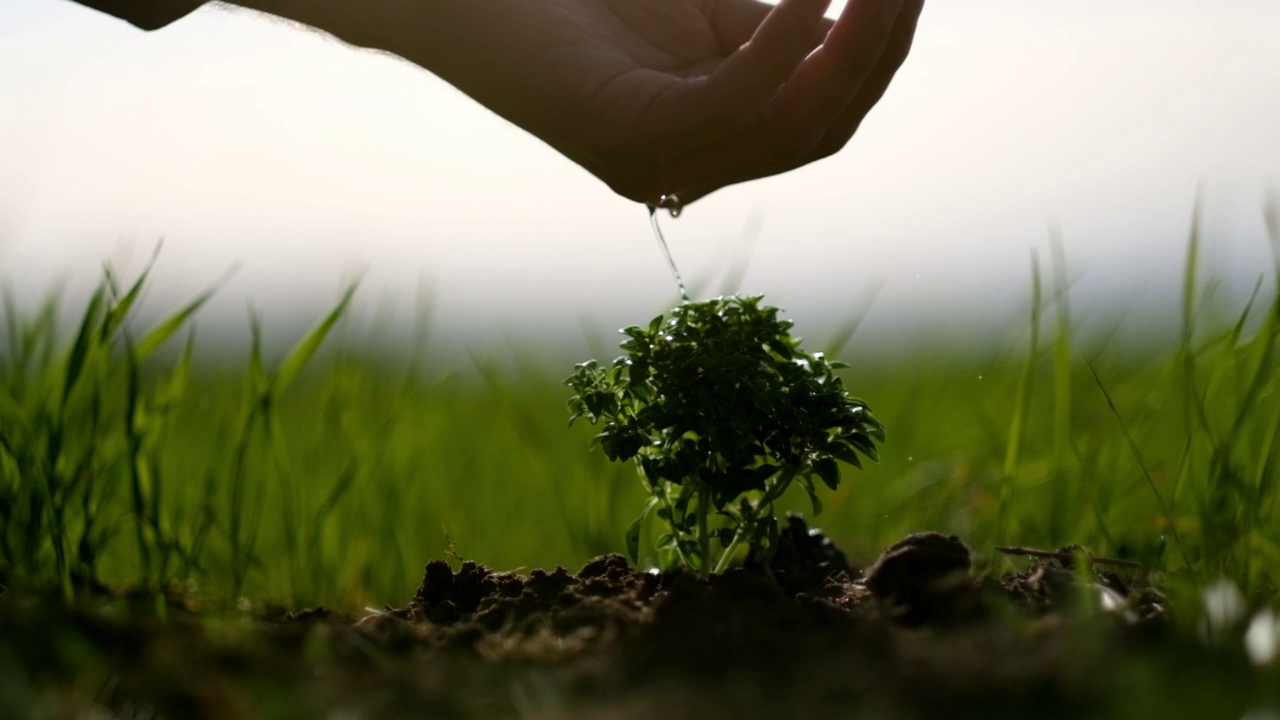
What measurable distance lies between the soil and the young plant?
169 millimetres

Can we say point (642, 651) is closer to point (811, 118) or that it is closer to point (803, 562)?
point (803, 562)

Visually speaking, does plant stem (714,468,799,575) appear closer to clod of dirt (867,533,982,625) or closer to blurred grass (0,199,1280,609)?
clod of dirt (867,533,982,625)

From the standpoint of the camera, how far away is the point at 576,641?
160 cm

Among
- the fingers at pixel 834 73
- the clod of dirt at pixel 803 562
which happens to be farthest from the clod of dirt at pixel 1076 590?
the fingers at pixel 834 73

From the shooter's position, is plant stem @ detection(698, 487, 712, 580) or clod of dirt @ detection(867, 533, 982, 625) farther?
plant stem @ detection(698, 487, 712, 580)

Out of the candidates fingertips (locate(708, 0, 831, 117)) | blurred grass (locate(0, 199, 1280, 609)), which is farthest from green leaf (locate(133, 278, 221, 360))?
fingertips (locate(708, 0, 831, 117))

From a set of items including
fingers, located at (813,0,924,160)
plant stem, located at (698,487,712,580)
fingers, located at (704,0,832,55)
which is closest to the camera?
plant stem, located at (698,487,712,580)

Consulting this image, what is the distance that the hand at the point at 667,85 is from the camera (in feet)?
7.36

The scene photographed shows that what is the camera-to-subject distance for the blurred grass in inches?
91.7

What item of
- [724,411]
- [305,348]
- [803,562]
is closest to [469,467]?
[305,348]

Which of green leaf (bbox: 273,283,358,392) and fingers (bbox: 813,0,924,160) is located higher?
fingers (bbox: 813,0,924,160)

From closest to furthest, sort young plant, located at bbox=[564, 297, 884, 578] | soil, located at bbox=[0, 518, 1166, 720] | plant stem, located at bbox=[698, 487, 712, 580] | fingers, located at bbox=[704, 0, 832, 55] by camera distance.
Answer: soil, located at bbox=[0, 518, 1166, 720] → young plant, located at bbox=[564, 297, 884, 578] → plant stem, located at bbox=[698, 487, 712, 580] → fingers, located at bbox=[704, 0, 832, 55]

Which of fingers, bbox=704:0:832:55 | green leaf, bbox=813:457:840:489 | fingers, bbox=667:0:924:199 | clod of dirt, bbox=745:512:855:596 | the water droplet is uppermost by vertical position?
fingers, bbox=704:0:832:55

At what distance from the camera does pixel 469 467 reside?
12.1 ft
